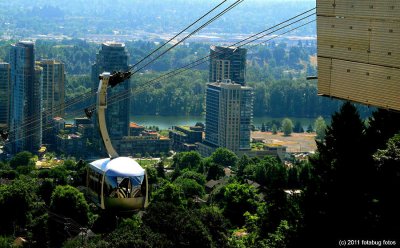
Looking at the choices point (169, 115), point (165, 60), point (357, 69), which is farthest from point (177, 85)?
point (357, 69)

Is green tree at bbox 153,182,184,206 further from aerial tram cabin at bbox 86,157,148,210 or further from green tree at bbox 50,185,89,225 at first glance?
aerial tram cabin at bbox 86,157,148,210

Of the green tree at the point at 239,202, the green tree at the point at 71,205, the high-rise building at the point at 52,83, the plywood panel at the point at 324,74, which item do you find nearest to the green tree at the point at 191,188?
the green tree at the point at 239,202

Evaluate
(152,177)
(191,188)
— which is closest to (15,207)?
(191,188)

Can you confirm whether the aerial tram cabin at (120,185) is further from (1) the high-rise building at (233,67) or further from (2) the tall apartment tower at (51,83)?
(1) the high-rise building at (233,67)

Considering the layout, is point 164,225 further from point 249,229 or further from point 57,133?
point 57,133

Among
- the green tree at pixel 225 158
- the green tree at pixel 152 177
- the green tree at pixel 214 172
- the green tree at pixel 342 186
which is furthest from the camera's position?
the green tree at pixel 225 158

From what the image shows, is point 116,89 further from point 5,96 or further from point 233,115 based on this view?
point 233,115
